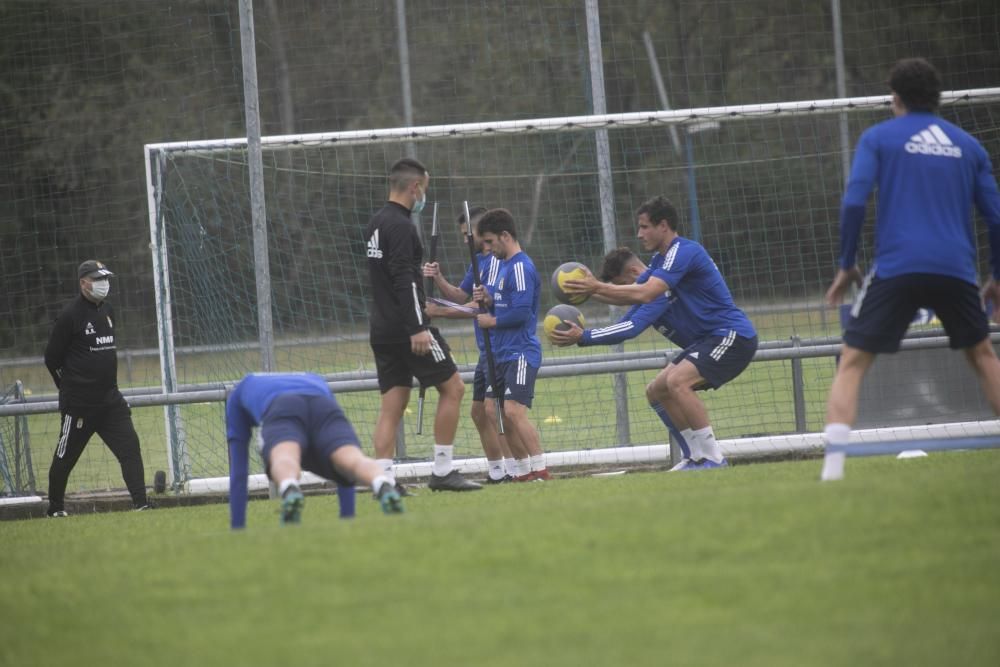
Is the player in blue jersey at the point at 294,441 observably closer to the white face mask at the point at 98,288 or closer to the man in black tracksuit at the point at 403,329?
Result: the man in black tracksuit at the point at 403,329

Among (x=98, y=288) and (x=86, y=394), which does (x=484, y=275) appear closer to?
(x=98, y=288)

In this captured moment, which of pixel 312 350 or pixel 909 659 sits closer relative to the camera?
pixel 909 659

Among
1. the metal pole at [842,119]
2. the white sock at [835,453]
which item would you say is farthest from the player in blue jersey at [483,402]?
the metal pole at [842,119]

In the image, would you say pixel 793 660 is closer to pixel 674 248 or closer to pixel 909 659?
pixel 909 659

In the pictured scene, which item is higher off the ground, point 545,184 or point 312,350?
point 545,184

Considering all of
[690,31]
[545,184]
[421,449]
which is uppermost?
[690,31]

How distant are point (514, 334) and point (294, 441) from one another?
Answer: 13.0 ft

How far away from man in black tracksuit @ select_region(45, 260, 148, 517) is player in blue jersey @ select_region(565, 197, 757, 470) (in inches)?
157

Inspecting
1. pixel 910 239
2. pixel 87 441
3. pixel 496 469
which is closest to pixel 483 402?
pixel 496 469

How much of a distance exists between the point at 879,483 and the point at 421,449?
8.64 m

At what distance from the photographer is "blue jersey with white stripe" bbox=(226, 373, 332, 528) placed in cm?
652

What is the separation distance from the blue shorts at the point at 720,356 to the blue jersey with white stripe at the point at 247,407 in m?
3.78

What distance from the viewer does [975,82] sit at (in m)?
23.8

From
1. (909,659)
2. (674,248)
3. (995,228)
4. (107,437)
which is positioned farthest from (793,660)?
(107,437)
